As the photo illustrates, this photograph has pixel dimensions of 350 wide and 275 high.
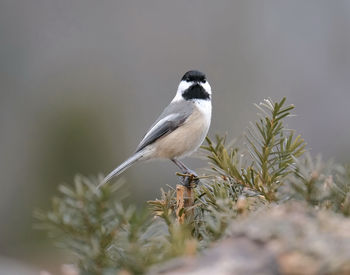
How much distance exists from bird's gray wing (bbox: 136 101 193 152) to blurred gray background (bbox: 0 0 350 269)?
2895 mm

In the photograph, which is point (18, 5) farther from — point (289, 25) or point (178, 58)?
point (289, 25)

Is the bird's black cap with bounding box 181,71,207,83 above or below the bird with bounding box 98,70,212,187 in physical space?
above

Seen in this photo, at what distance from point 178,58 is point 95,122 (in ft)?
5.01

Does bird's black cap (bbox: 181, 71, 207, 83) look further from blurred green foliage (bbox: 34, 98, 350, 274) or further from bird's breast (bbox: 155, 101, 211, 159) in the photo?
blurred green foliage (bbox: 34, 98, 350, 274)

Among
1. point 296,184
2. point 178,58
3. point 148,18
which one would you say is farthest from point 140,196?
point 296,184

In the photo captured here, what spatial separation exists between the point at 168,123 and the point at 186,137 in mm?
95

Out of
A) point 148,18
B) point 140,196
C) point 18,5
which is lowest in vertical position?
point 140,196

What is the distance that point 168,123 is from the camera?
1966mm

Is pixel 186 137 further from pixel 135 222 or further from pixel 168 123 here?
pixel 135 222

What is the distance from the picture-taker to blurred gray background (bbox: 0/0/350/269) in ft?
16.7

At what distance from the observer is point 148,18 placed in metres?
6.55

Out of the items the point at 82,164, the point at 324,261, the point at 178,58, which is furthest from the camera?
the point at 178,58

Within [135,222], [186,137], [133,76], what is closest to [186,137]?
[186,137]

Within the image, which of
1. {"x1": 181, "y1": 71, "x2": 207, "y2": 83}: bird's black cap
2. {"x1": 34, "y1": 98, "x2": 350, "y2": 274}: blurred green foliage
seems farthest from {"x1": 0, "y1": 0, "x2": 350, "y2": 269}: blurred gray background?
{"x1": 34, "y1": 98, "x2": 350, "y2": 274}: blurred green foliage
